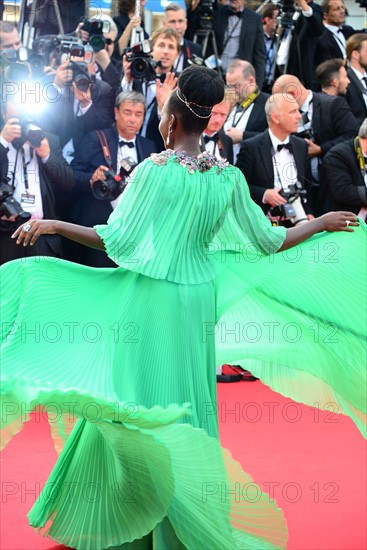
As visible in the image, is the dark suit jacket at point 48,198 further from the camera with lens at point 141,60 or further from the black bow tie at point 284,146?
the black bow tie at point 284,146

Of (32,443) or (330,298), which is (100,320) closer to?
(330,298)

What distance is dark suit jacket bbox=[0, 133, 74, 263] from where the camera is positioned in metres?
6.14

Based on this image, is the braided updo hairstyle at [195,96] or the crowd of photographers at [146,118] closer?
the braided updo hairstyle at [195,96]

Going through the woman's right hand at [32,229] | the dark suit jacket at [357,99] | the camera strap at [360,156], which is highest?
the dark suit jacket at [357,99]

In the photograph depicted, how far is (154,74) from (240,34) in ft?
5.12

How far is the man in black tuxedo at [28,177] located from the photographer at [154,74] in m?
0.94

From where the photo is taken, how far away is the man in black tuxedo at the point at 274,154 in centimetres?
680

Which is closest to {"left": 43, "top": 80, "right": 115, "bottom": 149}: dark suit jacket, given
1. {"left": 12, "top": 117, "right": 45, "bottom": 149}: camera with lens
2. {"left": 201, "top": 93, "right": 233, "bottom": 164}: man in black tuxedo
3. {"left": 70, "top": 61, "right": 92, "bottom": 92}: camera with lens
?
{"left": 70, "top": 61, "right": 92, "bottom": 92}: camera with lens

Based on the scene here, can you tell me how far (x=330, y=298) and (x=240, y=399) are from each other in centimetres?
226

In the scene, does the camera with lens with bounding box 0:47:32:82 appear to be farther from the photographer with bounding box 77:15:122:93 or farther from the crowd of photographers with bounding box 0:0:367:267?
the photographer with bounding box 77:15:122:93

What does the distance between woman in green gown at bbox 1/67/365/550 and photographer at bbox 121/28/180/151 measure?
3.45 m

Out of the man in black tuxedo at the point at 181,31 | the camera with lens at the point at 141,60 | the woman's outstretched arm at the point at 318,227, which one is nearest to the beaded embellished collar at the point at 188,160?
Answer: the woman's outstretched arm at the point at 318,227

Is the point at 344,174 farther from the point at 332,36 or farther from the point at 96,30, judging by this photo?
the point at 332,36

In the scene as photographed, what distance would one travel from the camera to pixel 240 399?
6.03 m
